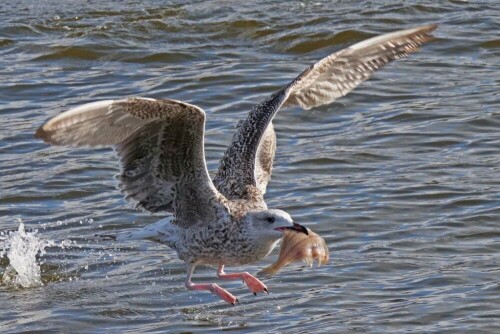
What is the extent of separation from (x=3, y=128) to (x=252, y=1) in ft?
17.5

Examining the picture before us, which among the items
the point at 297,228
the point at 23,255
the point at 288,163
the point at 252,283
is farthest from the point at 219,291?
the point at 288,163

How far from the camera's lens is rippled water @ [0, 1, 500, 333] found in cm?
863

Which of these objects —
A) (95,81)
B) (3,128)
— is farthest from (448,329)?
(95,81)

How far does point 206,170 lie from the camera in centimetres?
817

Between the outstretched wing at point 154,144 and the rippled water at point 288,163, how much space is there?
770 millimetres

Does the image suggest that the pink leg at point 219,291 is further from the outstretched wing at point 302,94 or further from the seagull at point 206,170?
the outstretched wing at point 302,94

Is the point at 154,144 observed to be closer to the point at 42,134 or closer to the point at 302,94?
the point at 42,134

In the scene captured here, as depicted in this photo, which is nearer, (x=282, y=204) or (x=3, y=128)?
(x=282, y=204)

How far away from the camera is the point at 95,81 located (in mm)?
14453

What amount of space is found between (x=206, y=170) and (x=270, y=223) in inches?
21.5

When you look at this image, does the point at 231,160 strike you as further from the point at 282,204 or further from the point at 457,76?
the point at 457,76

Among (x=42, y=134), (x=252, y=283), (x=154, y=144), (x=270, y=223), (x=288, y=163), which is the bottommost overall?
(x=288, y=163)

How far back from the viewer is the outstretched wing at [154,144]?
713cm

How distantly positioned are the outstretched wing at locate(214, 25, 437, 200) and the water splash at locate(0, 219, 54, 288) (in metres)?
1.62
